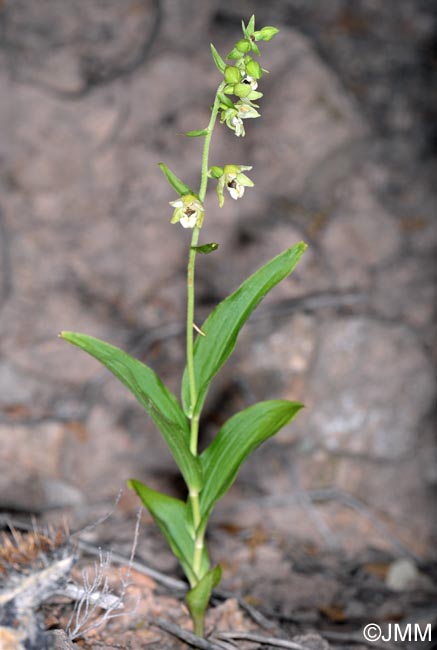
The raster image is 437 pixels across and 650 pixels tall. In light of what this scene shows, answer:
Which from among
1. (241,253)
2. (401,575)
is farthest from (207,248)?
(401,575)

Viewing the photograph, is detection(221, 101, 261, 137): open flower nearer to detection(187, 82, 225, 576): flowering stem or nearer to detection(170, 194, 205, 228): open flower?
detection(187, 82, 225, 576): flowering stem

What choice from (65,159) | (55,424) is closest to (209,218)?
(65,159)

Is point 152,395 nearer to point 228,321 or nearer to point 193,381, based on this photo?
point 193,381

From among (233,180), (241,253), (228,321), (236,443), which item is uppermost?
(241,253)

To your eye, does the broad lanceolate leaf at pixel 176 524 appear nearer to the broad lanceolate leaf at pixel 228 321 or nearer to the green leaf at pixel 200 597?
the green leaf at pixel 200 597

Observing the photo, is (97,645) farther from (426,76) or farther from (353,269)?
(426,76)
